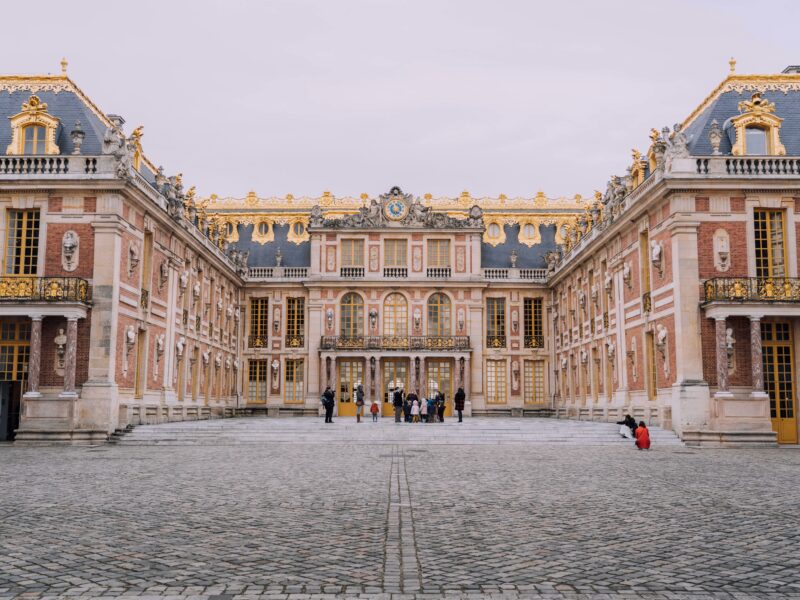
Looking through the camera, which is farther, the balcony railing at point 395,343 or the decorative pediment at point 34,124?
the balcony railing at point 395,343

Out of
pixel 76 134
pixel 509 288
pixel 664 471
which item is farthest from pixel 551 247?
pixel 664 471

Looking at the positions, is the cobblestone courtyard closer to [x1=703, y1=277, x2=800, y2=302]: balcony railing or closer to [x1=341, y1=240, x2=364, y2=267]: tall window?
[x1=703, y1=277, x2=800, y2=302]: balcony railing

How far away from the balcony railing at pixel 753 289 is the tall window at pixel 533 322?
72.1ft

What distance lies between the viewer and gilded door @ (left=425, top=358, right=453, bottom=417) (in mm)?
44188

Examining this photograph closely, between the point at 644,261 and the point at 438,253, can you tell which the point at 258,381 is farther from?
the point at 644,261

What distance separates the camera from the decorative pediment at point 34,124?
2481cm

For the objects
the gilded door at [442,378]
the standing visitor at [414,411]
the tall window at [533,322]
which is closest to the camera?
the standing visitor at [414,411]

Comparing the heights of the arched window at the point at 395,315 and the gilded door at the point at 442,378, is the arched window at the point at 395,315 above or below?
above

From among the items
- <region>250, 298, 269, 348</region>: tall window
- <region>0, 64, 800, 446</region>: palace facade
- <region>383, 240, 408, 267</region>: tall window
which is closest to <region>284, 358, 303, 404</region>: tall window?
<region>250, 298, 269, 348</region>: tall window

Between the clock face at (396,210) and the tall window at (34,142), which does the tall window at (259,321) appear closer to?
the clock face at (396,210)

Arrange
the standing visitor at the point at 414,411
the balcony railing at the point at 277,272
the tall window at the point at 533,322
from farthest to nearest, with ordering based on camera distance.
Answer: the balcony railing at the point at 277,272, the tall window at the point at 533,322, the standing visitor at the point at 414,411

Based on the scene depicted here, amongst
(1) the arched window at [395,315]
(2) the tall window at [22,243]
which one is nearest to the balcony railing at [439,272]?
(1) the arched window at [395,315]

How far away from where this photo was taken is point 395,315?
147 ft

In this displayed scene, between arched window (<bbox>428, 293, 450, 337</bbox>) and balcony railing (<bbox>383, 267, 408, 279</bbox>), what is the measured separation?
82.5 inches
